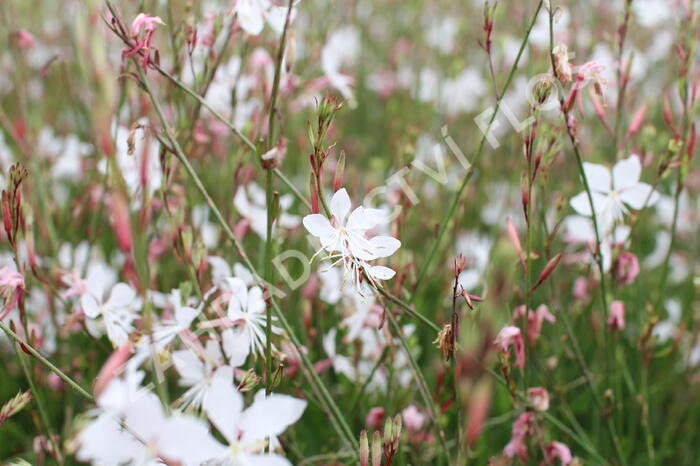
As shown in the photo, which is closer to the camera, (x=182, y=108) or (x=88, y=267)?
(x=182, y=108)

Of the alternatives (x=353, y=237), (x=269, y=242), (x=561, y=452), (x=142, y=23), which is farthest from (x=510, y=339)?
(x=142, y=23)

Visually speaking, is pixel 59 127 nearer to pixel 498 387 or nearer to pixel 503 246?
pixel 498 387

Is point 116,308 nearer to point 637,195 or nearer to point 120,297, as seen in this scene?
point 120,297

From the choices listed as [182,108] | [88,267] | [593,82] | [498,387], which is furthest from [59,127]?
[593,82]

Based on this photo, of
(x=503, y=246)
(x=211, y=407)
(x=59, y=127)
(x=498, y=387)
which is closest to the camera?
(x=503, y=246)

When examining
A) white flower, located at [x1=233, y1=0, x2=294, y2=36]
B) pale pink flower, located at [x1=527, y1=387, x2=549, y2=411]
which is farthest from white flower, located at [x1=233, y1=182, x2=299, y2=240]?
pale pink flower, located at [x1=527, y1=387, x2=549, y2=411]

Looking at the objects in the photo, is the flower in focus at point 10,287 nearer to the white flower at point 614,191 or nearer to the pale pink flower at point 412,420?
the pale pink flower at point 412,420

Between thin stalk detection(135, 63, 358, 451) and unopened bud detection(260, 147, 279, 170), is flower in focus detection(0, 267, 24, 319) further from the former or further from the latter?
unopened bud detection(260, 147, 279, 170)
